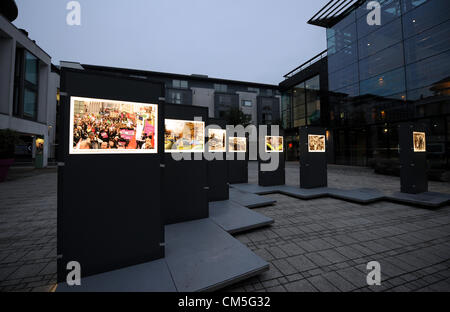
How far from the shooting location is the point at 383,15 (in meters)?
14.8

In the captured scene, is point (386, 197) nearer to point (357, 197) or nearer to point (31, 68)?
point (357, 197)

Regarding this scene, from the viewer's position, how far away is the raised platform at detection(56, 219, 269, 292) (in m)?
2.12

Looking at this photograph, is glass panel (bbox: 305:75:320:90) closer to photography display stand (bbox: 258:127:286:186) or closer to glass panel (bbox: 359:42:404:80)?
glass panel (bbox: 359:42:404:80)

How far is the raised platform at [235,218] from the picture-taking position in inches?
156

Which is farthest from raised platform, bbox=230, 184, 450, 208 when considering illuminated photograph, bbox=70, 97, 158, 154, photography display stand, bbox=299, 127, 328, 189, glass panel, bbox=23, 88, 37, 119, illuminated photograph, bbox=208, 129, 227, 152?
glass panel, bbox=23, 88, 37, 119

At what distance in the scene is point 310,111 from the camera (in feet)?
72.3

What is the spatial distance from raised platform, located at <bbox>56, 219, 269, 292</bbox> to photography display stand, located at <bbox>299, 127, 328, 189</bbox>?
242 inches

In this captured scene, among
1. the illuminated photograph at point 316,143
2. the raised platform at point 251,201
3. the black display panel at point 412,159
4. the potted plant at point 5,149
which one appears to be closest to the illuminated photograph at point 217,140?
the raised platform at point 251,201

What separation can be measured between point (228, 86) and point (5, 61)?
2741 cm

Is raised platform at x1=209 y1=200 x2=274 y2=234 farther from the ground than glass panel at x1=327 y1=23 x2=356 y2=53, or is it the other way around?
glass panel at x1=327 y1=23 x2=356 y2=53

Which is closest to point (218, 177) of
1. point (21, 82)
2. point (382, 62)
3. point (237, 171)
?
point (237, 171)

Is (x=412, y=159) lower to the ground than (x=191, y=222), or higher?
higher

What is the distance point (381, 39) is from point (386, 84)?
4.00 m

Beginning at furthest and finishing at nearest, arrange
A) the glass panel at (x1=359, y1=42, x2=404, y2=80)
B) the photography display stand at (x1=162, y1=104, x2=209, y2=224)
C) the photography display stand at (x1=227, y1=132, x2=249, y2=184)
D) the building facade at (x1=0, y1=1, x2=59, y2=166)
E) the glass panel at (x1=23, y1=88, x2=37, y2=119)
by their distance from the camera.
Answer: the glass panel at (x1=23, y1=88, x2=37, y2=119)
the building facade at (x1=0, y1=1, x2=59, y2=166)
the glass panel at (x1=359, y1=42, x2=404, y2=80)
the photography display stand at (x1=227, y1=132, x2=249, y2=184)
the photography display stand at (x1=162, y1=104, x2=209, y2=224)
